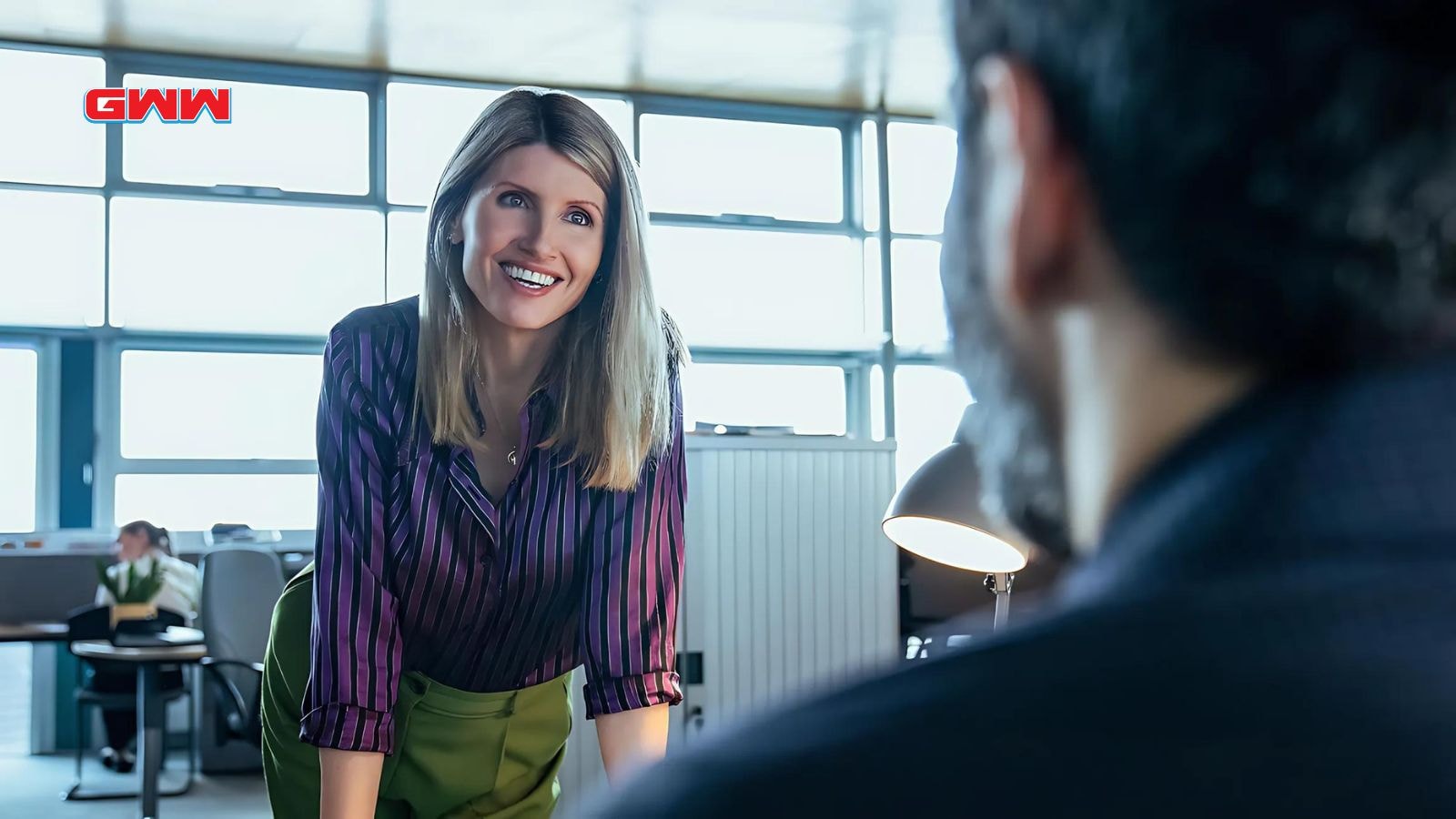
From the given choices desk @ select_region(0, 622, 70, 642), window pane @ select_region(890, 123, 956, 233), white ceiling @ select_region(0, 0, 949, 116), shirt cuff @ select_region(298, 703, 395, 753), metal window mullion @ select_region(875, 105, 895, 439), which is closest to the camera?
shirt cuff @ select_region(298, 703, 395, 753)

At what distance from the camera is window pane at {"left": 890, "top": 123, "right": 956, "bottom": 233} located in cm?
887

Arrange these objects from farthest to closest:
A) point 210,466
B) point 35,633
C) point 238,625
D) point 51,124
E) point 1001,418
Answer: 1. point 210,466
2. point 51,124
3. point 35,633
4. point 238,625
5. point 1001,418

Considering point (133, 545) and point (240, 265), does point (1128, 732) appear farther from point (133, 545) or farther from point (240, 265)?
point (240, 265)

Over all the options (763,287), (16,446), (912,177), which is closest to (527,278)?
(16,446)

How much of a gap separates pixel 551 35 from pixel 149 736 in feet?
13.6

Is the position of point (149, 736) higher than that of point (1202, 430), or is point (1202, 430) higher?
point (1202, 430)

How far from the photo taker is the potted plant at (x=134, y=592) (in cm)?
513

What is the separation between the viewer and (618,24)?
24.2ft

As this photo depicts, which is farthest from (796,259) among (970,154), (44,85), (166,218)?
(970,154)

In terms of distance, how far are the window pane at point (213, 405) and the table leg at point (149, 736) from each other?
8.39 feet

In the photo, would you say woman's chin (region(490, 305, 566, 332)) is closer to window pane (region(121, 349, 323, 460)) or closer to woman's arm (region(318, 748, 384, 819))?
woman's arm (region(318, 748, 384, 819))

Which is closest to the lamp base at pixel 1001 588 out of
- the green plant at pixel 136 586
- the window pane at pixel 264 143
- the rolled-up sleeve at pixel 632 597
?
the rolled-up sleeve at pixel 632 597

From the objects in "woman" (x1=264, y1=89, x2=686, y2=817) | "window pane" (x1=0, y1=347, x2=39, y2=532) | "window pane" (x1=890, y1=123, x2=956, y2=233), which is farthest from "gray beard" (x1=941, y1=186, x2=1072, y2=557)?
"window pane" (x1=890, y1=123, x2=956, y2=233)

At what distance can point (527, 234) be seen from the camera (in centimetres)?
131
